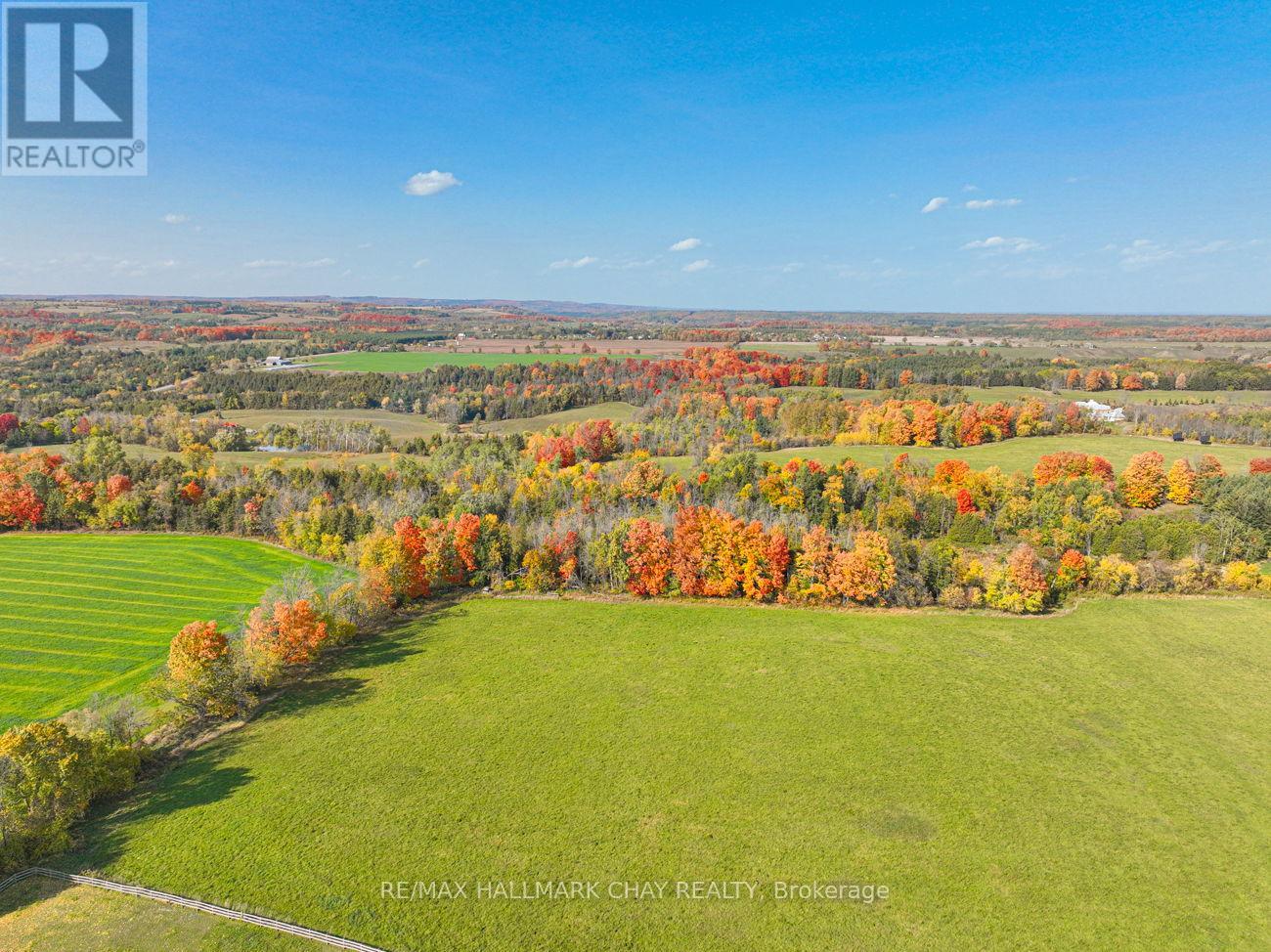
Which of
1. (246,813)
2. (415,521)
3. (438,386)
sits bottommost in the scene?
(246,813)

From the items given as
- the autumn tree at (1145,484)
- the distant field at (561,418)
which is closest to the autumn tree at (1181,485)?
the autumn tree at (1145,484)

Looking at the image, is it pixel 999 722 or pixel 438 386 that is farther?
pixel 438 386

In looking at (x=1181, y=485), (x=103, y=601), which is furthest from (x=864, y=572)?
(x=103, y=601)

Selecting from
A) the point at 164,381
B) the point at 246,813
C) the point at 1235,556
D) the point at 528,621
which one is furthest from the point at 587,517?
the point at 164,381

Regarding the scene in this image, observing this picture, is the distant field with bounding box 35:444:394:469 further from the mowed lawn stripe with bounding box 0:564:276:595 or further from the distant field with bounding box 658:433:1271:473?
the distant field with bounding box 658:433:1271:473

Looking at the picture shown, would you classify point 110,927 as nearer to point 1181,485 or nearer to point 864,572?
point 864,572

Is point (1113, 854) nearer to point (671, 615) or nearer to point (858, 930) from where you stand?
point (858, 930)
